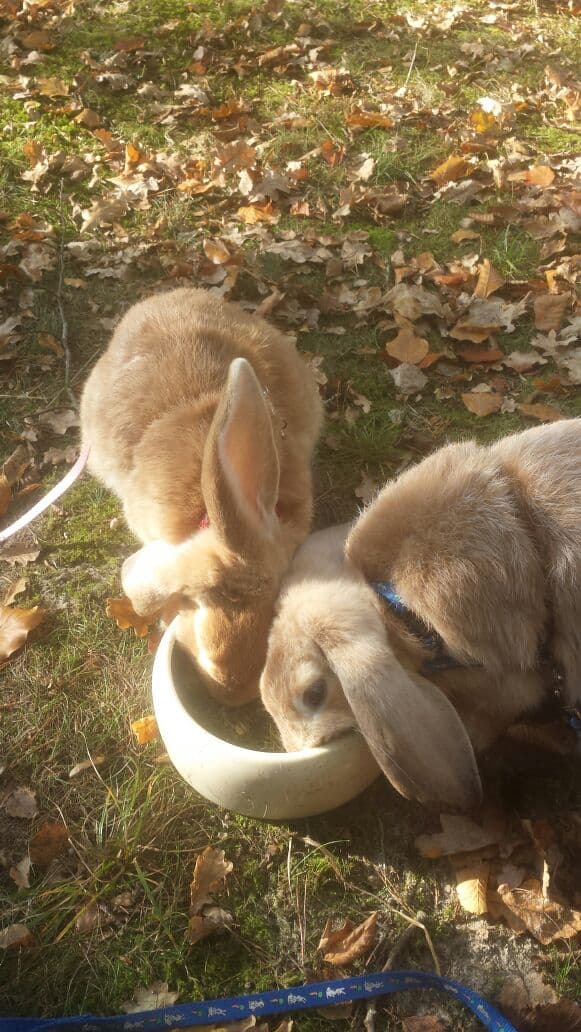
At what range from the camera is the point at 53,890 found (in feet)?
9.39

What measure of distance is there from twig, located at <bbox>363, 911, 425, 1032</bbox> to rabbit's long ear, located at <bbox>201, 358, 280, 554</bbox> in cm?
143

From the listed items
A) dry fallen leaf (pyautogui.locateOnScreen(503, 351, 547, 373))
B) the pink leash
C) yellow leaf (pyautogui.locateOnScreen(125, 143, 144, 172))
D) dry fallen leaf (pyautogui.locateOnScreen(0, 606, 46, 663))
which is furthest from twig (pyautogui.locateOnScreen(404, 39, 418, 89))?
dry fallen leaf (pyautogui.locateOnScreen(0, 606, 46, 663))

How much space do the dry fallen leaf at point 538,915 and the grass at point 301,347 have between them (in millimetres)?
57

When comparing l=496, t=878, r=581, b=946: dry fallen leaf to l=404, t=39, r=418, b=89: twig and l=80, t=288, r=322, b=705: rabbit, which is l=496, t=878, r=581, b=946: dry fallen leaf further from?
l=404, t=39, r=418, b=89: twig

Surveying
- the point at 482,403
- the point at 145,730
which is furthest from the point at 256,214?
the point at 145,730

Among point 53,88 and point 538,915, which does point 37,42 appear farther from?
point 538,915

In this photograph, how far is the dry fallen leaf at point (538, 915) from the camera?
2.63 metres

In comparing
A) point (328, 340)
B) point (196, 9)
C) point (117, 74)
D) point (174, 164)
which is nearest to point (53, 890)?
point (328, 340)

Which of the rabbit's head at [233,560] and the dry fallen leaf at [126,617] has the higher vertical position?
the rabbit's head at [233,560]

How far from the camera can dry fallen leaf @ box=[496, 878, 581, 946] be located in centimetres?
263

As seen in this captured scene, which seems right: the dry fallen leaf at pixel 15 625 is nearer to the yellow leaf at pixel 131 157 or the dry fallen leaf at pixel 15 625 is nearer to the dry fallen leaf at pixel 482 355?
the dry fallen leaf at pixel 482 355

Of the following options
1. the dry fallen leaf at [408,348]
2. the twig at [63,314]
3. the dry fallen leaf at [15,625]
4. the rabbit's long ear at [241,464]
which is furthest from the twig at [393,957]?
the twig at [63,314]

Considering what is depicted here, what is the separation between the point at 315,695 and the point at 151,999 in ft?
3.79

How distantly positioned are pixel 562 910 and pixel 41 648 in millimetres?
2391
